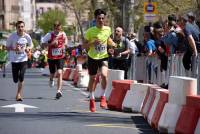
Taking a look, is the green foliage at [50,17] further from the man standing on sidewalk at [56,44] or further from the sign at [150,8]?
the man standing on sidewalk at [56,44]

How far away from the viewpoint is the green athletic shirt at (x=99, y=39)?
55.2 ft

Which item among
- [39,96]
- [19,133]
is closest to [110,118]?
Result: [19,133]

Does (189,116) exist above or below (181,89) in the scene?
below

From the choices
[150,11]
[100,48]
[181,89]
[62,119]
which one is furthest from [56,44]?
[150,11]

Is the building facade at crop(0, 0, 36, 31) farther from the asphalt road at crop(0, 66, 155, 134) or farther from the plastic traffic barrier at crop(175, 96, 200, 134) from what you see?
the plastic traffic barrier at crop(175, 96, 200, 134)

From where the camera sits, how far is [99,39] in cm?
1680

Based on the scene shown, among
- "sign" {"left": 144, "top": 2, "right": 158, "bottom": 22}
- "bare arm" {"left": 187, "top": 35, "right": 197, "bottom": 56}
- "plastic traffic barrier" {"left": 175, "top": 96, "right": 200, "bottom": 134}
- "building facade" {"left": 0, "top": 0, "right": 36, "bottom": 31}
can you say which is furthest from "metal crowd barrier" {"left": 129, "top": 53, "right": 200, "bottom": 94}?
"building facade" {"left": 0, "top": 0, "right": 36, "bottom": 31}

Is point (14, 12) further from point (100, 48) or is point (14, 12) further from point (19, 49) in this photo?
point (100, 48)

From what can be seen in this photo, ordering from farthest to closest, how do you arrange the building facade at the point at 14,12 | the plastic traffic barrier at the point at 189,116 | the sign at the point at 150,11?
the building facade at the point at 14,12, the sign at the point at 150,11, the plastic traffic barrier at the point at 189,116

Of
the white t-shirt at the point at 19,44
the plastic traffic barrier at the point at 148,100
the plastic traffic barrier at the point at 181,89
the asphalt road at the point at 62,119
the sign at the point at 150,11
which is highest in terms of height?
the sign at the point at 150,11

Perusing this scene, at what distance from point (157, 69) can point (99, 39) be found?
6.49 m

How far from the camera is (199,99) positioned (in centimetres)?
1130

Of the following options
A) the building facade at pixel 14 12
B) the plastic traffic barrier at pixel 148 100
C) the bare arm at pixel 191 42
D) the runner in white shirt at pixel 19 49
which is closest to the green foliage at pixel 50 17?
the building facade at pixel 14 12

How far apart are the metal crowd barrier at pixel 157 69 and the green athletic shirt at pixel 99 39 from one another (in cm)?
186
